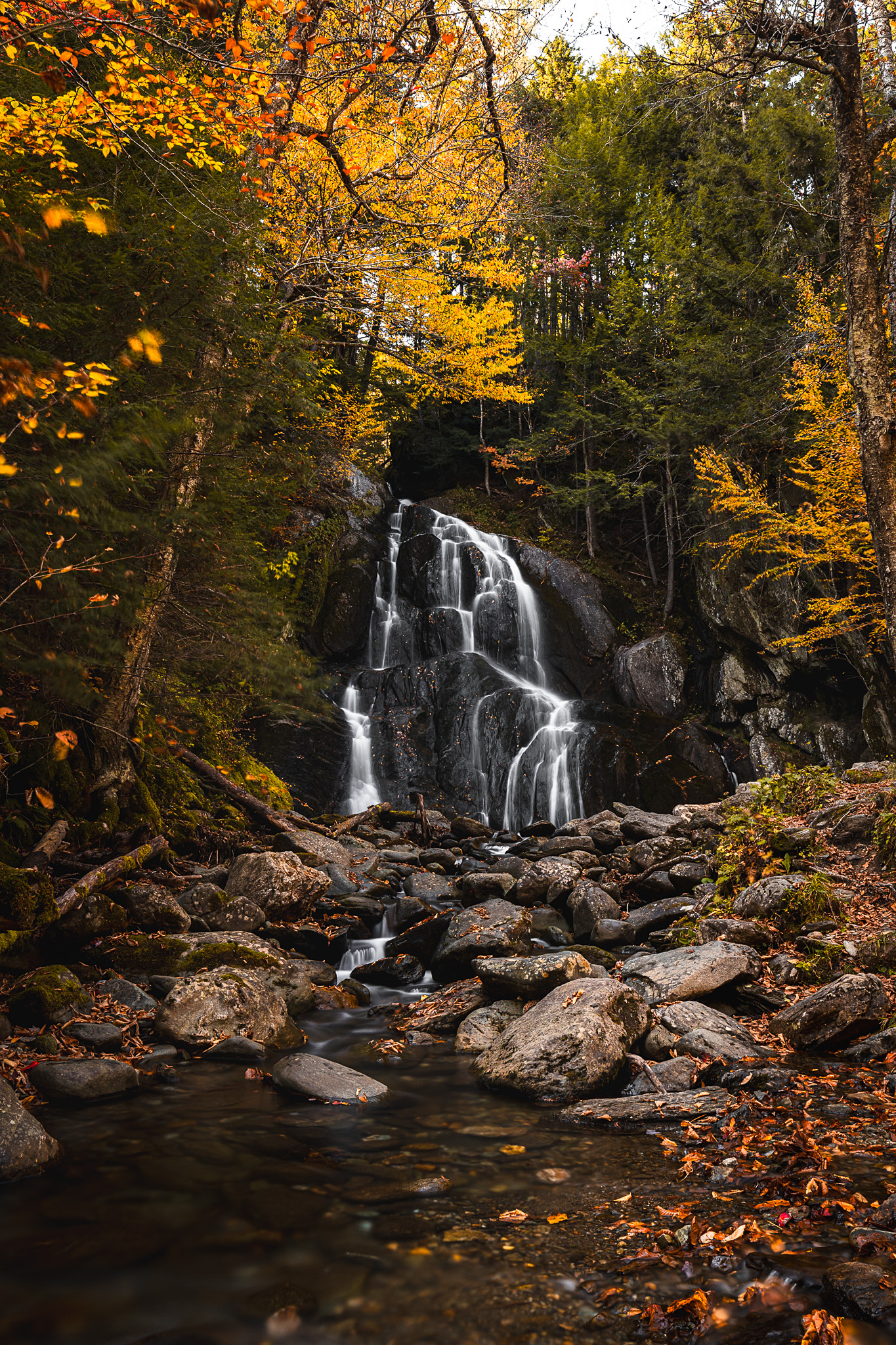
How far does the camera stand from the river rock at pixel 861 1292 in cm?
202

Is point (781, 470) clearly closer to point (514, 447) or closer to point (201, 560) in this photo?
point (514, 447)

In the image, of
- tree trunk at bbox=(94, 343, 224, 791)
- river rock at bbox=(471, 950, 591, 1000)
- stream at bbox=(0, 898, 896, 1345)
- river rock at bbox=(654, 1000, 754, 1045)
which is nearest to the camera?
stream at bbox=(0, 898, 896, 1345)

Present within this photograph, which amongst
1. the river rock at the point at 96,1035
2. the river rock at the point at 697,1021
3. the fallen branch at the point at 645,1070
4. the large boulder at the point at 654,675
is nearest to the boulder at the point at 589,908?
the river rock at the point at 697,1021

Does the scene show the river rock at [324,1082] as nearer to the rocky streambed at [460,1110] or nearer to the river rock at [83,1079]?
the rocky streambed at [460,1110]

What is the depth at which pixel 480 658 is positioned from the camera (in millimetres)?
17766

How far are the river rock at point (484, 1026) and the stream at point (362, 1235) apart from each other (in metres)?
1.05

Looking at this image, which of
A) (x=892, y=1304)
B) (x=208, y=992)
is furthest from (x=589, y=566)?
(x=892, y=1304)

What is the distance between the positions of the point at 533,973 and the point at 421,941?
6.35 ft

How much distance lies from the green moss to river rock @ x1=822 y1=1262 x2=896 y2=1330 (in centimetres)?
483

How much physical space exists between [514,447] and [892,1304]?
2277cm

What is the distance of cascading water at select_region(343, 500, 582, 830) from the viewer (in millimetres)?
15242

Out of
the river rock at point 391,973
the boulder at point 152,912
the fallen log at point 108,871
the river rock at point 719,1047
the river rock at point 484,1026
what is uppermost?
the fallen log at point 108,871

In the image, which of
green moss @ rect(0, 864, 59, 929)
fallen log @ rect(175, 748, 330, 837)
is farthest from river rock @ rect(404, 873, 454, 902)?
green moss @ rect(0, 864, 59, 929)

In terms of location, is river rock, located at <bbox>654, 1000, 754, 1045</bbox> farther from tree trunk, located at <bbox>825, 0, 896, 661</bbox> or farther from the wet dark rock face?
the wet dark rock face
